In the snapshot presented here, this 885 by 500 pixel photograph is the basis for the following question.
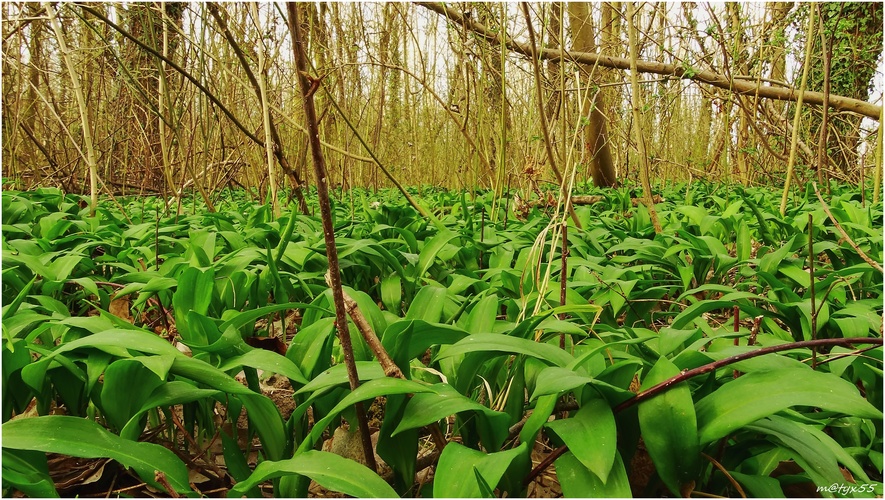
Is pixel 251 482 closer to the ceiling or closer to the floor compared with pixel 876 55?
closer to the floor

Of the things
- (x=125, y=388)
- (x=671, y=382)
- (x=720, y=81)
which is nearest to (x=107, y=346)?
(x=125, y=388)

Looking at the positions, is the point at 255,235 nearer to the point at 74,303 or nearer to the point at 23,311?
the point at 74,303

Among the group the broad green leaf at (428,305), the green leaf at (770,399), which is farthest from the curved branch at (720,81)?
the green leaf at (770,399)

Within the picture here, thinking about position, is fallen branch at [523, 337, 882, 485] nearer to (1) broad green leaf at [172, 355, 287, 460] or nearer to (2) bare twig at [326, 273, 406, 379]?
(2) bare twig at [326, 273, 406, 379]

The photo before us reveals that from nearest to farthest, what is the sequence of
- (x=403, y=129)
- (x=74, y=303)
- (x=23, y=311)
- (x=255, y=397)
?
(x=255, y=397)
(x=23, y=311)
(x=74, y=303)
(x=403, y=129)

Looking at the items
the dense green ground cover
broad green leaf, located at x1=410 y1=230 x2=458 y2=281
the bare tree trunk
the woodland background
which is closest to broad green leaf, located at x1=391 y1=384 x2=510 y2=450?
the dense green ground cover

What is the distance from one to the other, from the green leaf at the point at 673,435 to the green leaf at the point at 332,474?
0.30 meters

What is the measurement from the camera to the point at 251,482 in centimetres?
62

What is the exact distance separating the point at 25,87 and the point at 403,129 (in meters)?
3.41

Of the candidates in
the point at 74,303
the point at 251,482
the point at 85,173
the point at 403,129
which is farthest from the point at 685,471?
the point at 403,129

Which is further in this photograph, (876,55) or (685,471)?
(876,55)

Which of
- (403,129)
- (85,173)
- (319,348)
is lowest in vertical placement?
(319,348)

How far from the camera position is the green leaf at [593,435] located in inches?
22.8

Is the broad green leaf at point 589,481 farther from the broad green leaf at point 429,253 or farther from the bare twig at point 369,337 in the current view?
the broad green leaf at point 429,253
